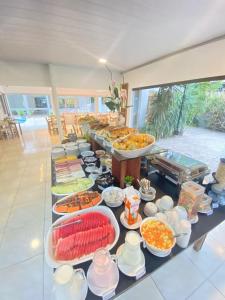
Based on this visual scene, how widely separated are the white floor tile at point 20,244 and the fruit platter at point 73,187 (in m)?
0.75

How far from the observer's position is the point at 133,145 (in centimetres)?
109

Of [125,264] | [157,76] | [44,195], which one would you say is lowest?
[44,195]

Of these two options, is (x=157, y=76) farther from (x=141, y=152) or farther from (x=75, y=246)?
(x=75, y=246)

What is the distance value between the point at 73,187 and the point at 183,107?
2473 millimetres

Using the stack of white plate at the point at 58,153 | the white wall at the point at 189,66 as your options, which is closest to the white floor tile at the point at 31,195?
the stack of white plate at the point at 58,153

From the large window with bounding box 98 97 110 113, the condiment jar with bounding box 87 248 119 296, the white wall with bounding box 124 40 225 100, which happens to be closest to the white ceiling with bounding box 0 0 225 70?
the white wall with bounding box 124 40 225 100

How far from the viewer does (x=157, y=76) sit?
2688 mm

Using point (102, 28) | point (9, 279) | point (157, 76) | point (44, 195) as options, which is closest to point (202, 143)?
point (157, 76)

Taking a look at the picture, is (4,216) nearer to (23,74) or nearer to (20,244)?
(20,244)

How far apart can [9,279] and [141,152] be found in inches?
63.1

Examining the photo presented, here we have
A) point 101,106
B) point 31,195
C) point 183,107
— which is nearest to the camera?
point 31,195

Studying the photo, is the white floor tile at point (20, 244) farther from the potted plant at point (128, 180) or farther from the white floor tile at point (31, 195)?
the potted plant at point (128, 180)

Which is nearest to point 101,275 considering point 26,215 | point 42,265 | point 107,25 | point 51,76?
point 42,265

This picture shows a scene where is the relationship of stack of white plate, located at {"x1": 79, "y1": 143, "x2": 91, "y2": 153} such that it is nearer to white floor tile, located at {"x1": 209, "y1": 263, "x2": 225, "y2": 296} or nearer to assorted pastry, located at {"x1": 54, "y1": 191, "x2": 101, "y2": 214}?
assorted pastry, located at {"x1": 54, "y1": 191, "x2": 101, "y2": 214}
